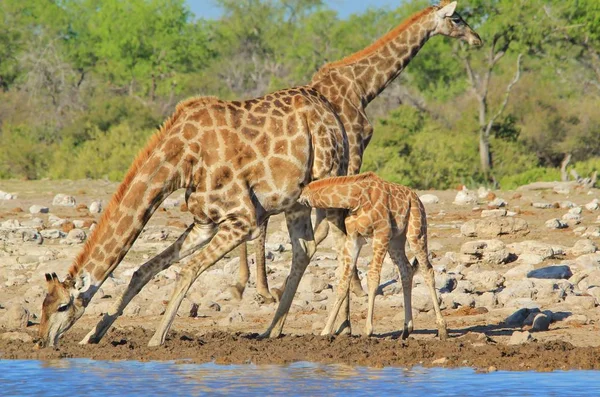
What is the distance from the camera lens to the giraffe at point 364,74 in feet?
38.4

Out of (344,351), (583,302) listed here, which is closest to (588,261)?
(583,302)

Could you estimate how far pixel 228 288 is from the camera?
1334 cm

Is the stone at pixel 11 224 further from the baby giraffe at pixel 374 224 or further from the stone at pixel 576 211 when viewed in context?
the stone at pixel 576 211

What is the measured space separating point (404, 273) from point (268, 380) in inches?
86.3

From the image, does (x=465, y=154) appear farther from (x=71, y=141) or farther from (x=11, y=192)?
(x=11, y=192)

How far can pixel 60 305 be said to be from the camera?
9.70 metres

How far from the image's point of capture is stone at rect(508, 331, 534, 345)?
33.9 feet

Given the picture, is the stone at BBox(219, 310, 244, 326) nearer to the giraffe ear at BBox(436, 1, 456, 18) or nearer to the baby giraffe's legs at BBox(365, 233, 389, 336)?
the baby giraffe's legs at BBox(365, 233, 389, 336)

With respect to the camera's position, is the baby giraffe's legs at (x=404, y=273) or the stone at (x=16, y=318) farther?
the stone at (x=16, y=318)

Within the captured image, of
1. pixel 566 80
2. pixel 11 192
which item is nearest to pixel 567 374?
pixel 11 192

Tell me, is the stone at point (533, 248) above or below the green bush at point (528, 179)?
below

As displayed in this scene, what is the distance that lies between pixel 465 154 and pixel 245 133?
24303 millimetres

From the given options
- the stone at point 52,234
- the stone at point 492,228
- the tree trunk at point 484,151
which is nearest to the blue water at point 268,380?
the stone at point 52,234

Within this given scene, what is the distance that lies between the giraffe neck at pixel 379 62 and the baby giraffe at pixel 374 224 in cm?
160
